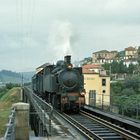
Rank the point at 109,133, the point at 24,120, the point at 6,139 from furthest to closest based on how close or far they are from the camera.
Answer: the point at 109,133, the point at 24,120, the point at 6,139

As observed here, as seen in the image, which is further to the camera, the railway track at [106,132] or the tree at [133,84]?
the tree at [133,84]

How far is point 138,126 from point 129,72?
14409 cm

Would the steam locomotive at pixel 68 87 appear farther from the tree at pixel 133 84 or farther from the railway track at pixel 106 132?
the tree at pixel 133 84

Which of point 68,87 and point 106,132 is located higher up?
point 68,87

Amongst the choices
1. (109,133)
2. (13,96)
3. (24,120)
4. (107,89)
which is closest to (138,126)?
(109,133)

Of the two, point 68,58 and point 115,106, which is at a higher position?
point 68,58

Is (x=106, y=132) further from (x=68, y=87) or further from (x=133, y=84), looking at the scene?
(x=133, y=84)

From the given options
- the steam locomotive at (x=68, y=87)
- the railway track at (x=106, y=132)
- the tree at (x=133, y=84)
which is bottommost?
the railway track at (x=106, y=132)

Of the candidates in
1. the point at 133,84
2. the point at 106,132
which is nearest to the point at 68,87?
the point at 106,132

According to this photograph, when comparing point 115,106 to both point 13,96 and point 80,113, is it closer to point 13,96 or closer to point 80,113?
point 80,113

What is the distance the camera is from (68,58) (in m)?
29.0

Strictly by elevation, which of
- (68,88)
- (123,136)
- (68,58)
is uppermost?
(68,58)

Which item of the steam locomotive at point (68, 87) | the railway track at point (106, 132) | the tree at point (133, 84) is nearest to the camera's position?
the railway track at point (106, 132)

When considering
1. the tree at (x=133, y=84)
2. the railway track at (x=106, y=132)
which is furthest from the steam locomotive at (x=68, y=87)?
the tree at (x=133, y=84)
